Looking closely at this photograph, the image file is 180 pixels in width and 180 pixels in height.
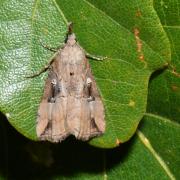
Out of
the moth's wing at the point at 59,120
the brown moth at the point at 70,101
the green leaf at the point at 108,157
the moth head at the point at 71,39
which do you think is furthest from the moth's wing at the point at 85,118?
the moth head at the point at 71,39

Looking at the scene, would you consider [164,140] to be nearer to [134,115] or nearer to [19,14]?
[134,115]

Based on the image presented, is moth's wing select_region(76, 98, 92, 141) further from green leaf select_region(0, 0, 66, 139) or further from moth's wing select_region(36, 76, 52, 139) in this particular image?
green leaf select_region(0, 0, 66, 139)

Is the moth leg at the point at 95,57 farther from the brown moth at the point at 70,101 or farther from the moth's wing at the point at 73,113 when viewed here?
the moth's wing at the point at 73,113

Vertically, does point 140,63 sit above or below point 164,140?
above

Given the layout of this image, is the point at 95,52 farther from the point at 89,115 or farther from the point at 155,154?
the point at 155,154

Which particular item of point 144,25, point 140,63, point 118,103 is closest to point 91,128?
point 118,103

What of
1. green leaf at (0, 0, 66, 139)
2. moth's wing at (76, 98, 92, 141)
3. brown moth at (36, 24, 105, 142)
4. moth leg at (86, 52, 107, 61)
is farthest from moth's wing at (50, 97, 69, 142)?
moth leg at (86, 52, 107, 61)

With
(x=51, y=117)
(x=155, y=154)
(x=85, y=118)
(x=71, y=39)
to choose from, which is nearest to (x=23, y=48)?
(x=71, y=39)
